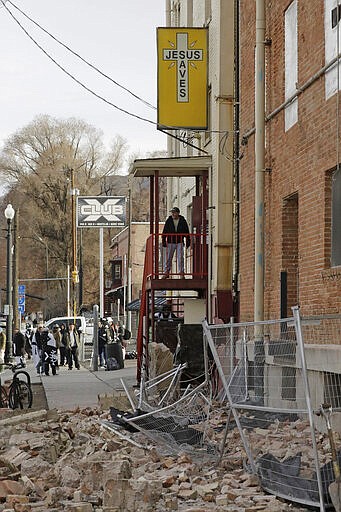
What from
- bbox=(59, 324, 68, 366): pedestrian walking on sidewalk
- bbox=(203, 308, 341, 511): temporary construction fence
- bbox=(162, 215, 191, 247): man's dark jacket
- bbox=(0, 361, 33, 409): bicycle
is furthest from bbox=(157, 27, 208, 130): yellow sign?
bbox=(59, 324, 68, 366): pedestrian walking on sidewalk

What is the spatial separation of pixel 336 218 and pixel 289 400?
5.09 m

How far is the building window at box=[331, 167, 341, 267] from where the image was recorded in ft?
45.7

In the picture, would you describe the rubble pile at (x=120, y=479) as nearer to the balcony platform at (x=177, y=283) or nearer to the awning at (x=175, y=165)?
the balcony platform at (x=177, y=283)

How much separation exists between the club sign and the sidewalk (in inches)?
265

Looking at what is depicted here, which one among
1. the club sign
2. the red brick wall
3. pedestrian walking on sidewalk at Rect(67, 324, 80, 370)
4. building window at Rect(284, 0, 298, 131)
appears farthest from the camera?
the club sign

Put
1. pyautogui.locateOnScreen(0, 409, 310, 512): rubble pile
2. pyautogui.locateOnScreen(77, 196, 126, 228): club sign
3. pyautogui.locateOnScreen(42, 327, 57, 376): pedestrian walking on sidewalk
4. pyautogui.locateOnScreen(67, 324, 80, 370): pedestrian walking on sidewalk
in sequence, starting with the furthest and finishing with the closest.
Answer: pyautogui.locateOnScreen(77, 196, 126, 228): club sign < pyautogui.locateOnScreen(67, 324, 80, 370): pedestrian walking on sidewalk < pyautogui.locateOnScreen(42, 327, 57, 376): pedestrian walking on sidewalk < pyautogui.locateOnScreen(0, 409, 310, 512): rubble pile

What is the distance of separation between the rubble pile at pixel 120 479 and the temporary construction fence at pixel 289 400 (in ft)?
0.59

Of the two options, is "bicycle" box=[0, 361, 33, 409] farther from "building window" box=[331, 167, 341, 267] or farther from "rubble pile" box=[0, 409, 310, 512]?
"building window" box=[331, 167, 341, 267]

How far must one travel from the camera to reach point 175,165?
24344 mm

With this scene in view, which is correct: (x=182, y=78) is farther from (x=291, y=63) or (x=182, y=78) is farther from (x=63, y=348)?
(x=63, y=348)

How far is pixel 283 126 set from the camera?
55.7 feet

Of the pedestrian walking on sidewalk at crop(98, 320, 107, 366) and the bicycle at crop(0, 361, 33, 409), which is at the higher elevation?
the pedestrian walking on sidewalk at crop(98, 320, 107, 366)

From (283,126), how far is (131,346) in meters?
36.1

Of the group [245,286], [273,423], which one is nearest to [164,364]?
[245,286]
